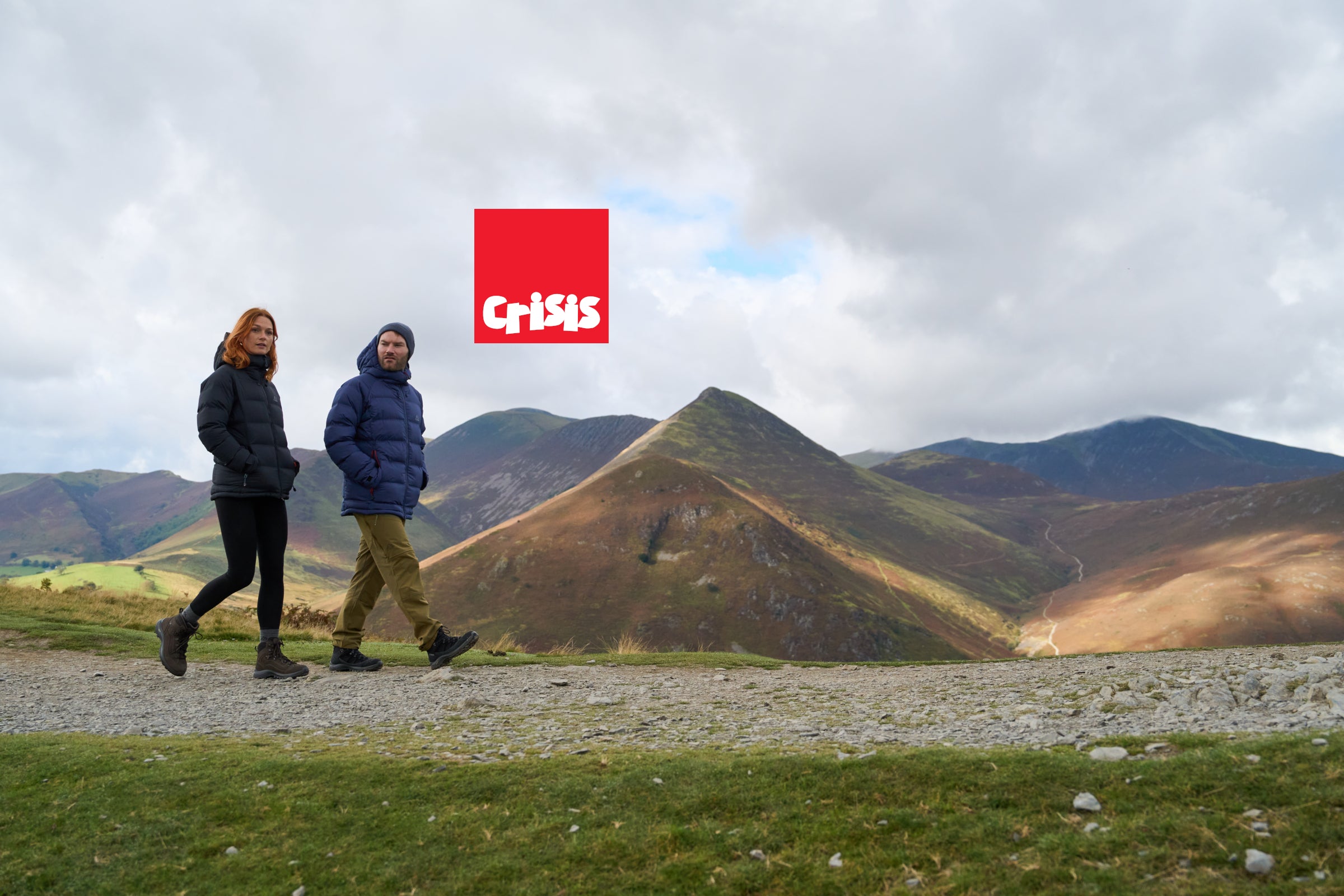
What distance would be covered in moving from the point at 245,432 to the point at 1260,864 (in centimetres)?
1106

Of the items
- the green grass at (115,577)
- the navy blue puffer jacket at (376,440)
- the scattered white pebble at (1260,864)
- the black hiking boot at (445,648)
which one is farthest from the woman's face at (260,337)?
the green grass at (115,577)

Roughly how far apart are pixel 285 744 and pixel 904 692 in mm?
7080

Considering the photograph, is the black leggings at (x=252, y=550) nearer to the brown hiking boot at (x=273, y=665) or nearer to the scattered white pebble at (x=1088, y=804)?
the brown hiking boot at (x=273, y=665)

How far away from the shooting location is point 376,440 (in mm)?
10750

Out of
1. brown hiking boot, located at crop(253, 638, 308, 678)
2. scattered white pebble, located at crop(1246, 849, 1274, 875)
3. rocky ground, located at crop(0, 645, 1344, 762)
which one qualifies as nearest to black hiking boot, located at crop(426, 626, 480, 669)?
rocky ground, located at crop(0, 645, 1344, 762)

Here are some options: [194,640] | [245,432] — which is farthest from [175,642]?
[194,640]

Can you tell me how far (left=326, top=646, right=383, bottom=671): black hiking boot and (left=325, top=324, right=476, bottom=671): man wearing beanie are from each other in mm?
12

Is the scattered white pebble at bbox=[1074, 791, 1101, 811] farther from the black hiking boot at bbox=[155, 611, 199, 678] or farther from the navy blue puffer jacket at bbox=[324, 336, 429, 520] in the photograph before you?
the black hiking boot at bbox=[155, 611, 199, 678]

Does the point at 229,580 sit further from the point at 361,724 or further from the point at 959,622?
the point at 959,622

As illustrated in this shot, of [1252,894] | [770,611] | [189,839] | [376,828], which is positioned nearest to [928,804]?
[1252,894]

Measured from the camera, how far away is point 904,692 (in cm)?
930

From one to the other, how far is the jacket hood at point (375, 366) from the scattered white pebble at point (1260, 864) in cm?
1085

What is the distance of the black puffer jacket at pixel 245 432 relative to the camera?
9.58 metres

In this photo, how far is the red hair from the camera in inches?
392
